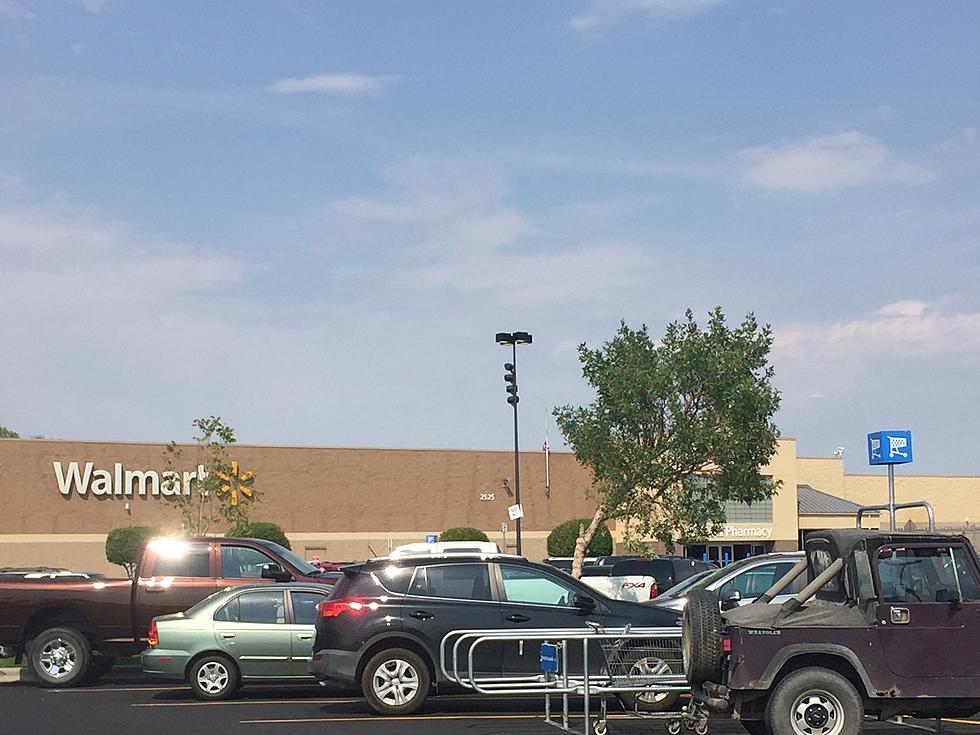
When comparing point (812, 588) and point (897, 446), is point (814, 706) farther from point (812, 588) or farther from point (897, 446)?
point (897, 446)

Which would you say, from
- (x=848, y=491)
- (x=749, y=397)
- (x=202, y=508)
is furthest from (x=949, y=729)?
(x=848, y=491)

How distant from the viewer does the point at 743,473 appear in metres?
32.7

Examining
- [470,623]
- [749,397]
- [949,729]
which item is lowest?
[949,729]

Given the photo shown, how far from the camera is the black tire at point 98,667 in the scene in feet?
63.6

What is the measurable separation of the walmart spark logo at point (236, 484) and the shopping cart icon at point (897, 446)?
40.5 metres

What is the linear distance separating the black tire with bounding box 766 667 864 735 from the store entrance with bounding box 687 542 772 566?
178ft

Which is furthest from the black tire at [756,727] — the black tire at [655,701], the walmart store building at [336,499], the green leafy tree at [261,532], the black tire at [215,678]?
the walmart store building at [336,499]

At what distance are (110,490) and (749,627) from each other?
48861mm

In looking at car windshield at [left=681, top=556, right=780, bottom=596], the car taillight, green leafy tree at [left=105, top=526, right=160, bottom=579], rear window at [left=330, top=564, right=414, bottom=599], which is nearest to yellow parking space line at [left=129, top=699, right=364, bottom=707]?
the car taillight

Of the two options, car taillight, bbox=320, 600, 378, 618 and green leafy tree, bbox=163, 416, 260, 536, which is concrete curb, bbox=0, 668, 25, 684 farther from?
green leafy tree, bbox=163, 416, 260, 536

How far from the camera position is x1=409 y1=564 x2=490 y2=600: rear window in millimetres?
15492

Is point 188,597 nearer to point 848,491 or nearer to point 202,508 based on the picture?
point 202,508

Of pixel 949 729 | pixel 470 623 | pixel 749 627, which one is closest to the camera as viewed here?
pixel 749 627

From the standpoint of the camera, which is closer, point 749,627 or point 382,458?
point 749,627
